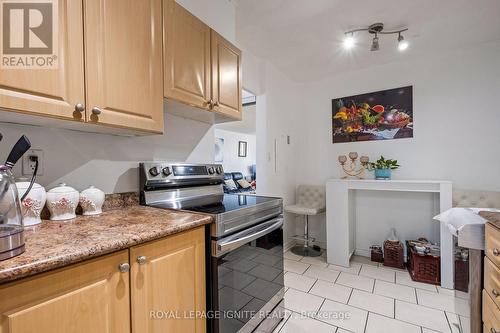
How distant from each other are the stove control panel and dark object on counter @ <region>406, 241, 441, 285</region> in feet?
7.38

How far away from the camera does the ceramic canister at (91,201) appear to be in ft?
3.65

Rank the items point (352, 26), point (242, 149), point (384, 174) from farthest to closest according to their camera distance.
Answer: point (242, 149), point (384, 174), point (352, 26)

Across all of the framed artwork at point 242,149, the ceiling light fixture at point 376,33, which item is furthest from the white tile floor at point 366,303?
the framed artwork at point 242,149

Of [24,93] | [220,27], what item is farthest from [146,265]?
[220,27]

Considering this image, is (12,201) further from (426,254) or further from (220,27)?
(426,254)

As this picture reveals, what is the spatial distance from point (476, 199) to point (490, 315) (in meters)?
1.83

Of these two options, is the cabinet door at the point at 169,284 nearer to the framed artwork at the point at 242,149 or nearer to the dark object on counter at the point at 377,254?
the dark object on counter at the point at 377,254

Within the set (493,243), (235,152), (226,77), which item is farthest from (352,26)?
(235,152)

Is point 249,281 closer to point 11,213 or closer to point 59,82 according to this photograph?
point 11,213

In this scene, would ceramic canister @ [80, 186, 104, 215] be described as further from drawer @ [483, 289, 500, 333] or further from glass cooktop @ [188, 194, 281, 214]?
drawer @ [483, 289, 500, 333]

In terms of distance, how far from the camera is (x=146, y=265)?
2.85ft

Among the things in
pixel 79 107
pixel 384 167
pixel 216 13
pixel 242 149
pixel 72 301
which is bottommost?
pixel 72 301

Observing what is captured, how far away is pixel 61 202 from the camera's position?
1.01m

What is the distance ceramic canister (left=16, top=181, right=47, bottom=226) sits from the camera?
0.91 metres
